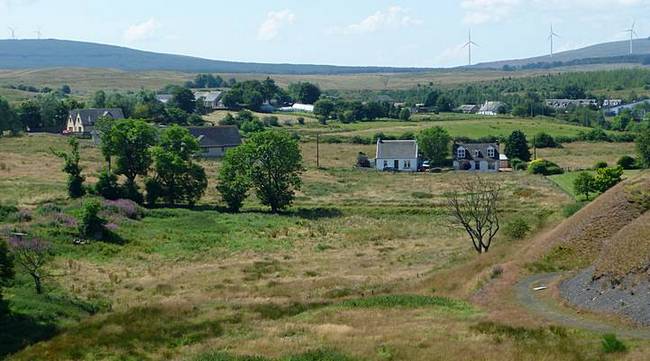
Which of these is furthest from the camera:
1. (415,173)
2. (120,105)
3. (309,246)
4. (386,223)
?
(120,105)

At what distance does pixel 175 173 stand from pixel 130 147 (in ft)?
14.4

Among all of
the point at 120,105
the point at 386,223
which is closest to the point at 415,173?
the point at 386,223

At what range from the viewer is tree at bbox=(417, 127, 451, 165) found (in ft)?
336

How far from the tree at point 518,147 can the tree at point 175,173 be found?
50.3 metres

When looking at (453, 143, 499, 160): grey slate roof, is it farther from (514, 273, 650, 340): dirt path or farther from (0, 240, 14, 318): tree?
(0, 240, 14, 318): tree

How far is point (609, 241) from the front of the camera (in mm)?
31906

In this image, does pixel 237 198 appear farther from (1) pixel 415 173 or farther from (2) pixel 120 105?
(2) pixel 120 105

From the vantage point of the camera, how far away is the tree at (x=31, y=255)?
36.3 meters

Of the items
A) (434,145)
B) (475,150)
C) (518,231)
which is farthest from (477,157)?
(518,231)

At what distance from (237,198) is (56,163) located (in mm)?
30714

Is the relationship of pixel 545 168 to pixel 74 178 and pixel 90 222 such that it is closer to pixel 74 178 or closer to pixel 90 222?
pixel 74 178

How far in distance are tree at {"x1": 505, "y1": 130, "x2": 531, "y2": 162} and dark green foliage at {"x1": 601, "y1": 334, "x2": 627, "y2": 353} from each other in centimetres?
8373

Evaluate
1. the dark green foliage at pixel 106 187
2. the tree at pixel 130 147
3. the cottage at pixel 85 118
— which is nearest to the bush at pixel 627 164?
the tree at pixel 130 147

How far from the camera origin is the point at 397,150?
331 feet
